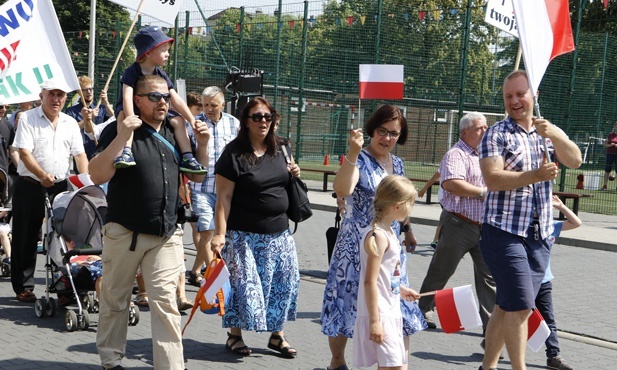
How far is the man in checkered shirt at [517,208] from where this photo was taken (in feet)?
17.8

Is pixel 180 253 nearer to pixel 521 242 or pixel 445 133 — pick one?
pixel 521 242

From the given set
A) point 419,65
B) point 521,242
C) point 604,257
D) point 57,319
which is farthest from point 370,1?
point 521,242

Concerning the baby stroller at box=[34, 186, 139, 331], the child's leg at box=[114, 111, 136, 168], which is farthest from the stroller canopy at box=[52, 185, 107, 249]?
the child's leg at box=[114, 111, 136, 168]

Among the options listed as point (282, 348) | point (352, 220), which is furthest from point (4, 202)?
point (352, 220)

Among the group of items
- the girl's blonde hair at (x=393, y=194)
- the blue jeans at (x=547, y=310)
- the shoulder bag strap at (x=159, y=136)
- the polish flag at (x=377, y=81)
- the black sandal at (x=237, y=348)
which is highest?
the polish flag at (x=377, y=81)

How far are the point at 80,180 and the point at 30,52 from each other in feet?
4.32

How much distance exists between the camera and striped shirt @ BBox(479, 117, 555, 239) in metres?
5.47

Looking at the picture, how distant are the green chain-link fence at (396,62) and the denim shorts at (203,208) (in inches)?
471

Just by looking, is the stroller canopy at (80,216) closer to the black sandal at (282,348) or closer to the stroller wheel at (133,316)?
the stroller wheel at (133,316)

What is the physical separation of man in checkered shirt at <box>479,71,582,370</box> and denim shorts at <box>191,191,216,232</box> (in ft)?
13.1

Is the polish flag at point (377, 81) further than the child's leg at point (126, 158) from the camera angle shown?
Yes

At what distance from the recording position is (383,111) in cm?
598

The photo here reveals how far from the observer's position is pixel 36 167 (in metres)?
8.12

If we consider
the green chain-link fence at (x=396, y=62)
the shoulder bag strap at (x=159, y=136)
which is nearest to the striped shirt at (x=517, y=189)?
the shoulder bag strap at (x=159, y=136)
